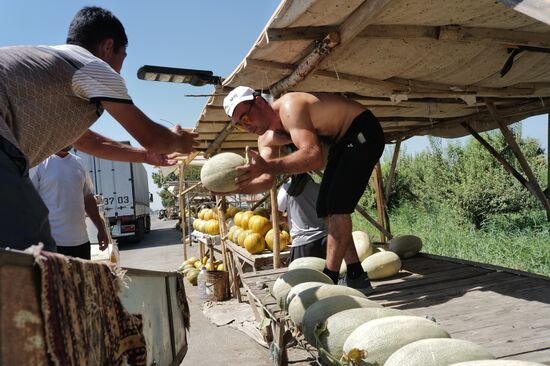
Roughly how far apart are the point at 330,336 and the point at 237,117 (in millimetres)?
1974

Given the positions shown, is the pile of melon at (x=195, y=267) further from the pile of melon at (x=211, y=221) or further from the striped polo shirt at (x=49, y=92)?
the striped polo shirt at (x=49, y=92)

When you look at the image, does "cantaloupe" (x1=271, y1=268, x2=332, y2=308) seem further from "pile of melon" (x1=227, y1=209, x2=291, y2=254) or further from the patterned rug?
"pile of melon" (x1=227, y1=209, x2=291, y2=254)

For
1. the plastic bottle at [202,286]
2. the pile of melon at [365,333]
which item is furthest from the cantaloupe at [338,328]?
the plastic bottle at [202,286]

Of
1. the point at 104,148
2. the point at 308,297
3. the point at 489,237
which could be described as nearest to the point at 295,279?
the point at 308,297

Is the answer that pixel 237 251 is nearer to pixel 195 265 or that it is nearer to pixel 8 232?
pixel 195 265

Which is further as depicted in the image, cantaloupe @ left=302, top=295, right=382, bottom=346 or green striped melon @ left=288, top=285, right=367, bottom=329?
green striped melon @ left=288, top=285, right=367, bottom=329

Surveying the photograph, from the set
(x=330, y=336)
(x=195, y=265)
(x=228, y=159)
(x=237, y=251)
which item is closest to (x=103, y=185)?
(x=195, y=265)

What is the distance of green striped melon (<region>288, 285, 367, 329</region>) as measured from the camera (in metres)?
2.87

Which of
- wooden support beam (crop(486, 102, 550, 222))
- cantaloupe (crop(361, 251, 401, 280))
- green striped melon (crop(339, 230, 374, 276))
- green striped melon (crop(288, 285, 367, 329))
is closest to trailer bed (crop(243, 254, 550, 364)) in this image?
cantaloupe (crop(361, 251, 401, 280))

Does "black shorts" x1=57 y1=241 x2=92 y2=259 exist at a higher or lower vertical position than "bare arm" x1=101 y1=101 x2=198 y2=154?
lower

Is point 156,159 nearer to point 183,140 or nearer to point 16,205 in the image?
point 183,140

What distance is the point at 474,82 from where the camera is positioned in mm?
4750

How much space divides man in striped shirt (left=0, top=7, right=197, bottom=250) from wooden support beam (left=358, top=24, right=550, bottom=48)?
6.22ft

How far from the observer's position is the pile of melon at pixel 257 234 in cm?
658
